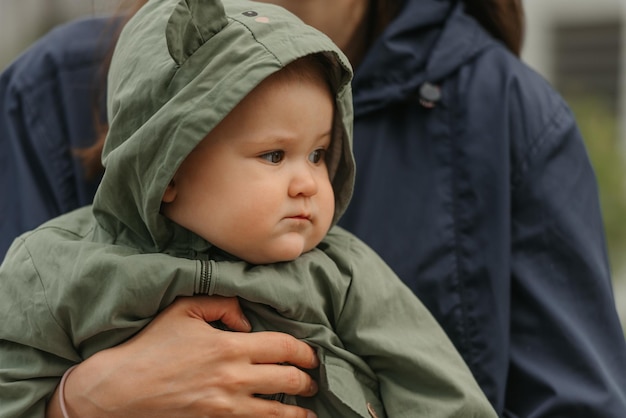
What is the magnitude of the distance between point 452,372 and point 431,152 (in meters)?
0.64

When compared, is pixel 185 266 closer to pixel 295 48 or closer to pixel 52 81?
pixel 295 48

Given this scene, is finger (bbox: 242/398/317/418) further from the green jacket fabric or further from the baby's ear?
the baby's ear

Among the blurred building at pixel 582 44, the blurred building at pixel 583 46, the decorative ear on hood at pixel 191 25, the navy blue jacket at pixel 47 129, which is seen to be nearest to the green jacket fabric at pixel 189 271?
the decorative ear on hood at pixel 191 25

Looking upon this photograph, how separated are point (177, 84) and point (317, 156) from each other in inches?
13.1

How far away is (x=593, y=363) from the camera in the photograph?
246 cm

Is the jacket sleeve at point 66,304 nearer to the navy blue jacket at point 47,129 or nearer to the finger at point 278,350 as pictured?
the finger at point 278,350

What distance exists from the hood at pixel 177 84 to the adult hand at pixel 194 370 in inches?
6.1

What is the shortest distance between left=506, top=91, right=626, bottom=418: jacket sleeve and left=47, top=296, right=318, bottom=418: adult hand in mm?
641

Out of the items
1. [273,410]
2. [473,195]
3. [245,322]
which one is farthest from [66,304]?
[473,195]

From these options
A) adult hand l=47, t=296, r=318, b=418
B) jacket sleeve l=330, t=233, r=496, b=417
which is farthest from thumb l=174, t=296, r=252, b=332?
jacket sleeve l=330, t=233, r=496, b=417

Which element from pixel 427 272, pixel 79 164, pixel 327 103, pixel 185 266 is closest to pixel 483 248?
pixel 427 272

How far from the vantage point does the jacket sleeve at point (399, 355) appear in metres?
2.14

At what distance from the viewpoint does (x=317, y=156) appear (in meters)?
2.16

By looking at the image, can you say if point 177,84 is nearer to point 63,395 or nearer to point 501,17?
point 63,395
